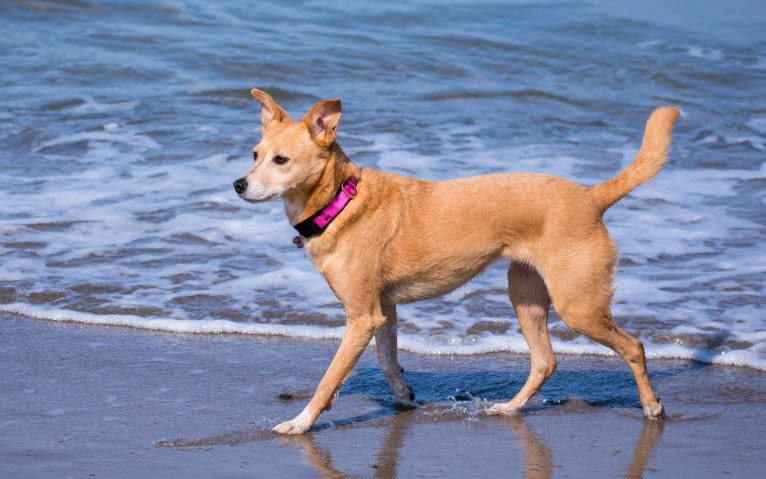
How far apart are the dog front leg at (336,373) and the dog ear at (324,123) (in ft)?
2.88

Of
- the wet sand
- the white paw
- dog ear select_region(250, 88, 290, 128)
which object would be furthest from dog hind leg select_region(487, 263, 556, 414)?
dog ear select_region(250, 88, 290, 128)

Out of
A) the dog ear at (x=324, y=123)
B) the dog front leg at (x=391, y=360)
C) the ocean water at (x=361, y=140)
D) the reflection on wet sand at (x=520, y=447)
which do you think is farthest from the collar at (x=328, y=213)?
the ocean water at (x=361, y=140)

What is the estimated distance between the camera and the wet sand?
15.3 feet

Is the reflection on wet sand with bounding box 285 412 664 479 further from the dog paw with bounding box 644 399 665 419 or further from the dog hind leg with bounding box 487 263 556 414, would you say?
the dog hind leg with bounding box 487 263 556 414

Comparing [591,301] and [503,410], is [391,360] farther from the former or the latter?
[591,301]

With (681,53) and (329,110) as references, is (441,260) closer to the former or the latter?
(329,110)

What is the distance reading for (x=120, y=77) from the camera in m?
14.8

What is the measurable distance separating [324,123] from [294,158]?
0.22 m

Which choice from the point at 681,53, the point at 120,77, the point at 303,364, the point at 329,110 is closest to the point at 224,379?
the point at 303,364

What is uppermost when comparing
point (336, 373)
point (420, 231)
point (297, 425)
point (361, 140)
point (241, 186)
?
point (241, 186)

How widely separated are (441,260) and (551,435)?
101 centimetres

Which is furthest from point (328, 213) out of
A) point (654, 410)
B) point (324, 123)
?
point (654, 410)

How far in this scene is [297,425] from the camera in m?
5.14

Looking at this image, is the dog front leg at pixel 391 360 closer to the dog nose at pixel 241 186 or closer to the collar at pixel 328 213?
the collar at pixel 328 213
